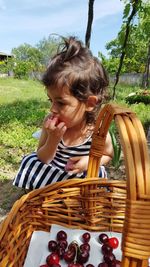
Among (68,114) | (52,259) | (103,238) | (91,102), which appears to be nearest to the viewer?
(52,259)

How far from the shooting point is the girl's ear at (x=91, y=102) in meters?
1.68

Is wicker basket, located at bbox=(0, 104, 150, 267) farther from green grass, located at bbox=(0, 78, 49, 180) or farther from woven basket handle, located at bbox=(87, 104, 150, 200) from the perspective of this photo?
green grass, located at bbox=(0, 78, 49, 180)

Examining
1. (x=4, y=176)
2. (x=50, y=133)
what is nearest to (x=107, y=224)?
(x=50, y=133)

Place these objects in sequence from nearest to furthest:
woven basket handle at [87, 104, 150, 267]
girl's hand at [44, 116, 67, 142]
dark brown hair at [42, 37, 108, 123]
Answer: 1. woven basket handle at [87, 104, 150, 267]
2. girl's hand at [44, 116, 67, 142]
3. dark brown hair at [42, 37, 108, 123]

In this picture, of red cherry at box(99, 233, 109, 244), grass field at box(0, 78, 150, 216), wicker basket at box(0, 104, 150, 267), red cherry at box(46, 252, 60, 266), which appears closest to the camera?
wicker basket at box(0, 104, 150, 267)

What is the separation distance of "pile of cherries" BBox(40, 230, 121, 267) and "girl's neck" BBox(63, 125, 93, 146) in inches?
25.7

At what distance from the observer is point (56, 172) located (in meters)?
1.82

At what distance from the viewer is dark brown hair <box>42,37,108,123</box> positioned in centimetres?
160

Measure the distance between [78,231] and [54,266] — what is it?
202mm

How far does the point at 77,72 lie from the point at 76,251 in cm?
84

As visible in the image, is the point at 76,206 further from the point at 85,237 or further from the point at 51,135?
the point at 51,135

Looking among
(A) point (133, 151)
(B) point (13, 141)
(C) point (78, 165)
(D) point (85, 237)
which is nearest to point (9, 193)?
(C) point (78, 165)

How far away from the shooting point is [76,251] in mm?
1302

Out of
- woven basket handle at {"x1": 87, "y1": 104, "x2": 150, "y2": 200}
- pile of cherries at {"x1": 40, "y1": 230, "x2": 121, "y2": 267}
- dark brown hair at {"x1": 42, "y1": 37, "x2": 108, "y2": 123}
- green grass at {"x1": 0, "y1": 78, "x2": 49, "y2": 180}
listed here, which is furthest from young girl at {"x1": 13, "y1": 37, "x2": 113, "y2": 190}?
green grass at {"x1": 0, "y1": 78, "x2": 49, "y2": 180}
